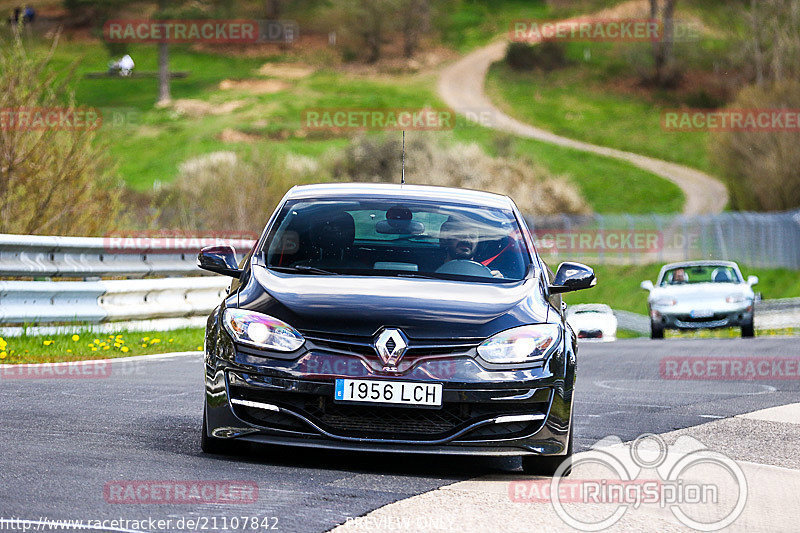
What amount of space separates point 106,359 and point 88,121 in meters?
5.88

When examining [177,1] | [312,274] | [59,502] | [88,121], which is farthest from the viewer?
[177,1]

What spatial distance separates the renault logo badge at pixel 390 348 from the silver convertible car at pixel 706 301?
17.2m

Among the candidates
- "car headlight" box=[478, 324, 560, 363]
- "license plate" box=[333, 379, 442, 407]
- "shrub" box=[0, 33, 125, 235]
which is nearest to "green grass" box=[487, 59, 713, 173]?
"shrub" box=[0, 33, 125, 235]

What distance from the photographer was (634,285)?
48.8m

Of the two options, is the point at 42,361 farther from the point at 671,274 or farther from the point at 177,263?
the point at 671,274

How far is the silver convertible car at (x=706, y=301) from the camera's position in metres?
23.1

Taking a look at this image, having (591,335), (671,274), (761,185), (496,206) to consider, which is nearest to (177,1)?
(761,185)

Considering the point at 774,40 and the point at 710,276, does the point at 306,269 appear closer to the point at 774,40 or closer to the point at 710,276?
the point at 710,276

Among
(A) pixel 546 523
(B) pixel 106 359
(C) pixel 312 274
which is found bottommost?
(B) pixel 106 359

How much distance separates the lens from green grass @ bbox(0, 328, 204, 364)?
40.2 feet

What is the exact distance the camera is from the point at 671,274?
24.5 metres

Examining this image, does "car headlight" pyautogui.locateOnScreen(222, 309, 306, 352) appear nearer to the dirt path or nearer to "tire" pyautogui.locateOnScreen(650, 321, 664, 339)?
"tire" pyautogui.locateOnScreen(650, 321, 664, 339)

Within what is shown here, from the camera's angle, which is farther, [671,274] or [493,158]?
[493,158]

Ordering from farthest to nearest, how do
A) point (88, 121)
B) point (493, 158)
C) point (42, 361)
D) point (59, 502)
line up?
point (493, 158), point (88, 121), point (42, 361), point (59, 502)
